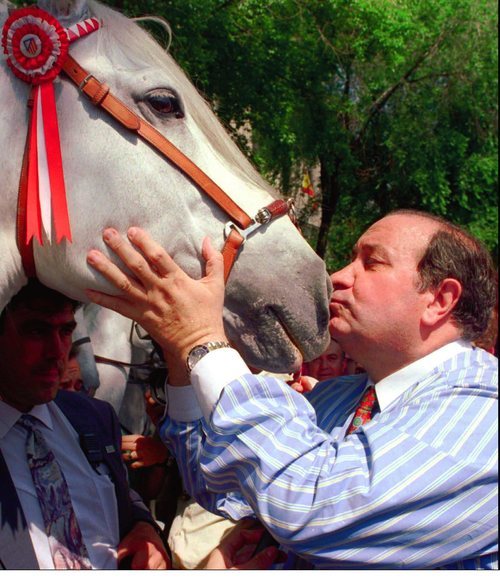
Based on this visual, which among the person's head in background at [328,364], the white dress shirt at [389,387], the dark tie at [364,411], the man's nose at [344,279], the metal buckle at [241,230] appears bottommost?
the person's head in background at [328,364]

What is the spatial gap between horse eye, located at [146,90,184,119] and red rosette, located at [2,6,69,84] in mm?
235

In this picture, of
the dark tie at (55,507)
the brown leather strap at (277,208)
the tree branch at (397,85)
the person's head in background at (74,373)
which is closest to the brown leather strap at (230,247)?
the brown leather strap at (277,208)

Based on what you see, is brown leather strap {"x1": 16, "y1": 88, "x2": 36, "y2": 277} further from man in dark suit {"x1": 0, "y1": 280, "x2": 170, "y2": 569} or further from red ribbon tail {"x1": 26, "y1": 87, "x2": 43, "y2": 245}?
man in dark suit {"x1": 0, "y1": 280, "x2": 170, "y2": 569}

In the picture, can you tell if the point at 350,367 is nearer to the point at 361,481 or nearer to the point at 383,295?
the point at 383,295

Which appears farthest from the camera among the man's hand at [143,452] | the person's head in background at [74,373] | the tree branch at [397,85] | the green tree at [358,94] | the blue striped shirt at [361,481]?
the tree branch at [397,85]

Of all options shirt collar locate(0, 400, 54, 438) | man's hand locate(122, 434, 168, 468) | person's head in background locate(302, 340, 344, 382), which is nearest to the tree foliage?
person's head in background locate(302, 340, 344, 382)

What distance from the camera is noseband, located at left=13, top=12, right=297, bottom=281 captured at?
173 centimetres

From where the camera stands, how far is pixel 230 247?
1.75 meters

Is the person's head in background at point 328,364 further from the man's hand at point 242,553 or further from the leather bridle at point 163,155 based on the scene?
the leather bridle at point 163,155

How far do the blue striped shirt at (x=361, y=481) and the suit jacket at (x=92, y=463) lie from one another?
476mm

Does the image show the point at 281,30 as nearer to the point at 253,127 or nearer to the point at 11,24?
the point at 253,127

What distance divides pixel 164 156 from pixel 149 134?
7cm

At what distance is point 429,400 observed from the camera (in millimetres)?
1672

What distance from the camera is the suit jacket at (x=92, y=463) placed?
64.4 inches
